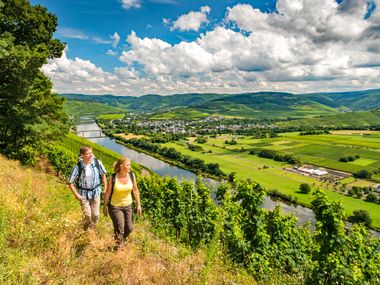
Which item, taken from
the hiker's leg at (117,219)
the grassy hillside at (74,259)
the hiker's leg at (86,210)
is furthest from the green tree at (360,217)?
the hiker's leg at (86,210)

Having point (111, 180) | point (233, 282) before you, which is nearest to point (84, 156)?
point (111, 180)

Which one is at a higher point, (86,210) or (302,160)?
(86,210)

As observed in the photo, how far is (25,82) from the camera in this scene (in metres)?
17.6

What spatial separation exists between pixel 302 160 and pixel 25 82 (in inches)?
3459

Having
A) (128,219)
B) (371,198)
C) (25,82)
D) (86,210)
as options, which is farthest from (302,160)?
(86,210)

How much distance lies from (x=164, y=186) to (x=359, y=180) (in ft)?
217

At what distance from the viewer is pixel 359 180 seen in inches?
2689

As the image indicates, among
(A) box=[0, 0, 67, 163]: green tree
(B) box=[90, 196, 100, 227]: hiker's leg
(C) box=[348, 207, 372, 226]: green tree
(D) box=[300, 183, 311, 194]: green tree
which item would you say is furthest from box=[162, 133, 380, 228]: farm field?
(B) box=[90, 196, 100, 227]: hiker's leg

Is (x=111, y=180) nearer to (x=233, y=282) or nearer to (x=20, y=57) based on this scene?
(x=233, y=282)

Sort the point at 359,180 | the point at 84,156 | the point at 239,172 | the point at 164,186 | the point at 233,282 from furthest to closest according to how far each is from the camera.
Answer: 1. the point at 239,172
2. the point at 359,180
3. the point at 164,186
4. the point at 84,156
5. the point at 233,282

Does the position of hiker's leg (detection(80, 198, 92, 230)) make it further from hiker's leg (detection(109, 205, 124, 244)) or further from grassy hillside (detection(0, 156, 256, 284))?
hiker's leg (detection(109, 205, 124, 244))

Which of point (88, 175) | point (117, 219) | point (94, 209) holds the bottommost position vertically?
point (94, 209)

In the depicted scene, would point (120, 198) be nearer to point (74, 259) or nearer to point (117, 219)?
point (117, 219)

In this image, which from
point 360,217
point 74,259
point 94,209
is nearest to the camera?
point 74,259
